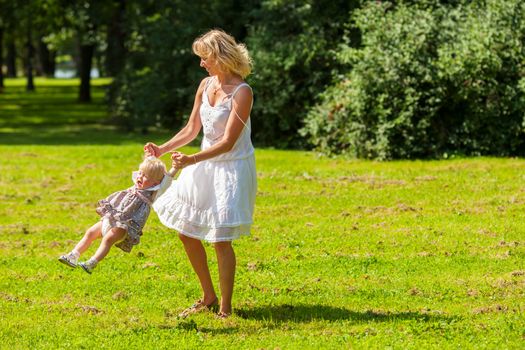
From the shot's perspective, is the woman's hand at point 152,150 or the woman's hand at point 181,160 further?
the woman's hand at point 152,150

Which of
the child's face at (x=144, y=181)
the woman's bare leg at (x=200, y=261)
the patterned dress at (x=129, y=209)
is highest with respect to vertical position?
the child's face at (x=144, y=181)

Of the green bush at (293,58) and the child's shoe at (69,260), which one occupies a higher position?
the green bush at (293,58)

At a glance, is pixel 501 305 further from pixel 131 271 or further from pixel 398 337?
pixel 131 271

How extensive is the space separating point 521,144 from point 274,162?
4.62m

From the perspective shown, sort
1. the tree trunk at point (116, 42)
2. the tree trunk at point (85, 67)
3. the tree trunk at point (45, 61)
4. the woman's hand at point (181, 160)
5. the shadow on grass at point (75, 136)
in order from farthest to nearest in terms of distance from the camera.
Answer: the tree trunk at point (45, 61) → the tree trunk at point (85, 67) → the tree trunk at point (116, 42) → the shadow on grass at point (75, 136) → the woman's hand at point (181, 160)

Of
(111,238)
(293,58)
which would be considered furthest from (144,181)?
(293,58)

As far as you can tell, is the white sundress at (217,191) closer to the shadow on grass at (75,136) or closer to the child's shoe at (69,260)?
the child's shoe at (69,260)

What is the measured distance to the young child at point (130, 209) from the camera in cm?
715

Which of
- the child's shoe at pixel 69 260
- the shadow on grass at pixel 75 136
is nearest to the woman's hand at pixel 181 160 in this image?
the child's shoe at pixel 69 260

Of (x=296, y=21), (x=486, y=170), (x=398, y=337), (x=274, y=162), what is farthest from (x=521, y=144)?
(x=398, y=337)

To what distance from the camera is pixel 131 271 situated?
9.27m

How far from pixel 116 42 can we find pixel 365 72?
44.9ft

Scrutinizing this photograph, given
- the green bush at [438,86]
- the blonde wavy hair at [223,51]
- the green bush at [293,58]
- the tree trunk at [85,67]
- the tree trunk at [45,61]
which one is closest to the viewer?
the blonde wavy hair at [223,51]

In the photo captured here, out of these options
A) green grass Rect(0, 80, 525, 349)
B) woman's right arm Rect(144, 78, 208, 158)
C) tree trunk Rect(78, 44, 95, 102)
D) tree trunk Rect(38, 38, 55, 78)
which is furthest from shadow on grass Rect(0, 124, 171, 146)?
tree trunk Rect(38, 38, 55, 78)
